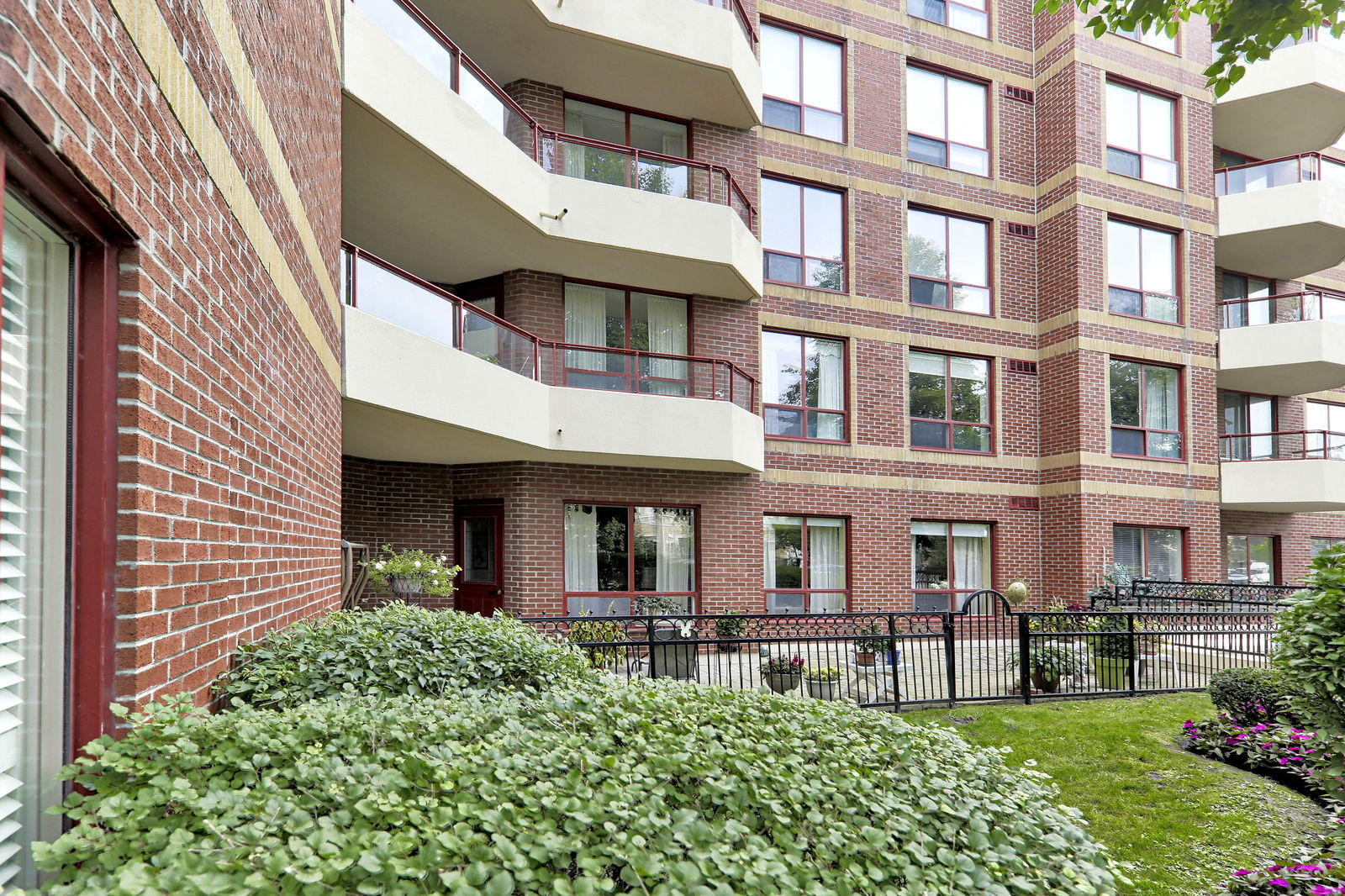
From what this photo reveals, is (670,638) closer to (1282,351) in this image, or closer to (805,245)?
(805,245)

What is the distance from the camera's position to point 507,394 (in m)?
12.2

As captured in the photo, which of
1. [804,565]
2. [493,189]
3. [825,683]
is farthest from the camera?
[804,565]

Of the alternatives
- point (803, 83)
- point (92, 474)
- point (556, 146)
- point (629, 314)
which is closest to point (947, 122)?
point (803, 83)

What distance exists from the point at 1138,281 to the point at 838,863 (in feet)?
66.4

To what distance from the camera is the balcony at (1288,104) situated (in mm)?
19281

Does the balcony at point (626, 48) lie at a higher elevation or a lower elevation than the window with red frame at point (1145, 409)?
higher

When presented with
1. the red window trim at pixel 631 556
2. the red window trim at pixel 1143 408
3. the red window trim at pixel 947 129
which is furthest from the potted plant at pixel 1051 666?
the red window trim at pixel 947 129

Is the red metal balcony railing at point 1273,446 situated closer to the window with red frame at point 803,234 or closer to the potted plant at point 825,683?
the window with red frame at point 803,234

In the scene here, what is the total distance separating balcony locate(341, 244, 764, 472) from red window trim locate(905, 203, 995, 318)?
5315 mm

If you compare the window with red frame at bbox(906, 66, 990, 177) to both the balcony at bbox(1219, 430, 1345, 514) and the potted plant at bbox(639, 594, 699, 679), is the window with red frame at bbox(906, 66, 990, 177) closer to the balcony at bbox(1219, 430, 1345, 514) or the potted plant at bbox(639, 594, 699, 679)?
the balcony at bbox(1219, 430, 1345, 514)

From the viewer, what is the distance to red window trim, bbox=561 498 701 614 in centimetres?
1462

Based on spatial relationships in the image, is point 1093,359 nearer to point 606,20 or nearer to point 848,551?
point 848,551

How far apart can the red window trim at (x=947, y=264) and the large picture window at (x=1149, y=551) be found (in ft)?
19.4

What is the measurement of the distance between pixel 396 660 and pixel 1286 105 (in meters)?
24.4
